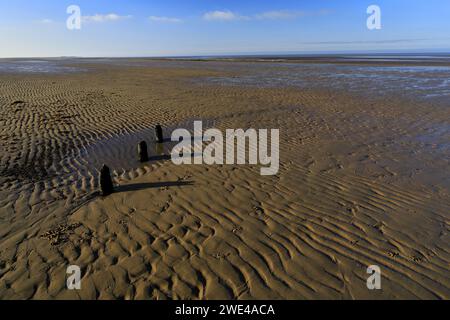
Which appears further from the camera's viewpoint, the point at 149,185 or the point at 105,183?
the point at 149,185

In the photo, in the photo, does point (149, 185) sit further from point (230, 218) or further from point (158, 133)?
point (158, 133)

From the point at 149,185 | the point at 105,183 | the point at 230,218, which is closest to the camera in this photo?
the point at 230,218

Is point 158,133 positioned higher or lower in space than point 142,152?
higher

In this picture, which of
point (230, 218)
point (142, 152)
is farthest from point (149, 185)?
point (230, 218)

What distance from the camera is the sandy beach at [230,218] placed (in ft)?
12.9

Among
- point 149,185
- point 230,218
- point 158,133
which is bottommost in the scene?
point 230,218

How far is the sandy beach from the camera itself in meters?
3.94

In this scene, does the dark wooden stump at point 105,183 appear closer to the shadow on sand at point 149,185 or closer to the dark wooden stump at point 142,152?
the shadow on sand at point 149,185

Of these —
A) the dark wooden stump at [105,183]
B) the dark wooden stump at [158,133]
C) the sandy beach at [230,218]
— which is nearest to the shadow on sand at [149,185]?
the sandy beach at [230,218]

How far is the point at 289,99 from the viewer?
17.4m

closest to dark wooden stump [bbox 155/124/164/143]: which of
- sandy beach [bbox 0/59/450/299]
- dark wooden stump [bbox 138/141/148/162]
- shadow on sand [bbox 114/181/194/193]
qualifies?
sandy beach [bbox 0/59/450/299]

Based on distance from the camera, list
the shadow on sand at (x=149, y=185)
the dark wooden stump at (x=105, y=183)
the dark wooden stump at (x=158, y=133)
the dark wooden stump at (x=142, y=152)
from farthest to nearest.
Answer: the dark wooden stump at (x=158, y=133), the dark wooden stump at (x=142, y=152), the shadow on sand at (x=149, y=185), the dark wooden stump at (x=105, y=183)

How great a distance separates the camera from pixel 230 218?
5.37 metres

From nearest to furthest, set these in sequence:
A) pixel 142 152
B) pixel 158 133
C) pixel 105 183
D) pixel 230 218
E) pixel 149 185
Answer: pixel 230 218, pixel 105 183, pixel 149 185, pixel 142 152, pixel 158 133
